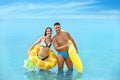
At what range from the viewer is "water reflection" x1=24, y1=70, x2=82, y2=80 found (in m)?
4.46

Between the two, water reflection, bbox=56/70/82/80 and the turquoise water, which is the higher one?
the turquoise water

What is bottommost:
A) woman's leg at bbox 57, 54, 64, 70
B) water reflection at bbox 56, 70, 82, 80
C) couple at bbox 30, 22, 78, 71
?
water reflection at bbox 56, 70, 82, 80

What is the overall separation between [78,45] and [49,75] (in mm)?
1816

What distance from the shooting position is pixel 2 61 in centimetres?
536

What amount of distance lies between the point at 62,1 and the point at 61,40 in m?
2.19

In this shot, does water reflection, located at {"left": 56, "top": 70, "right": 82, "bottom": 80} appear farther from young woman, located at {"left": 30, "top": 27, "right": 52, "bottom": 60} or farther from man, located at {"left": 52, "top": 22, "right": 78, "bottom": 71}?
young woman, located at {"left": 30, "top": 27, "right": 52, "bottom": 60}

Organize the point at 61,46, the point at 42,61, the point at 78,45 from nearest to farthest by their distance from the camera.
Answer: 1. the point at 42,61
2. the point at 61,46
3. the point at 78,45

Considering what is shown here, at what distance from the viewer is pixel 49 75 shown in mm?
4621

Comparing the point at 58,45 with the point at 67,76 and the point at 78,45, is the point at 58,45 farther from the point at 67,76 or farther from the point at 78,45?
the point at 78,45

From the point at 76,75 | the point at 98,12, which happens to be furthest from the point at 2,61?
the point at 98,12

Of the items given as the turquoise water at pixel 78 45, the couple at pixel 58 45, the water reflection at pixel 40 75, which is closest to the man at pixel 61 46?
Answer: the couple at pixel 58 45

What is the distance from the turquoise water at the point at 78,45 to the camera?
4645mm

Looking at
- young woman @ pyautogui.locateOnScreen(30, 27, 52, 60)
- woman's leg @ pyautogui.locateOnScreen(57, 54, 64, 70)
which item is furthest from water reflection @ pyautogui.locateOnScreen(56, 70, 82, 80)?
young woman @ pyautogui.locateOnScreen(30, 27, 52, 60)

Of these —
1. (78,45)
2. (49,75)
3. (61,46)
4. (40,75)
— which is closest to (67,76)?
(49,75)
